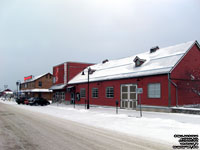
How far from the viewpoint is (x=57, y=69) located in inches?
1857

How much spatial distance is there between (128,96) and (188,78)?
6.94 meters

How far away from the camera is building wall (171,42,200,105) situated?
21047mm

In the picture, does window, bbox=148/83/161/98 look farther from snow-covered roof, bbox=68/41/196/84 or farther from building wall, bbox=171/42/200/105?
building wall, bbox=171/42/200/105

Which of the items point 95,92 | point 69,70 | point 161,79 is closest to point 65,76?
point 69,70

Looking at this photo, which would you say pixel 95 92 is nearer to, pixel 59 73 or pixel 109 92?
pixel 109 92

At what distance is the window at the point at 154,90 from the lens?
70.3 ft

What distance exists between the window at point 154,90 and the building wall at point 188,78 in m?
1.51

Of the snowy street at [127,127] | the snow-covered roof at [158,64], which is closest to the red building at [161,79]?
the snow-covered roof at [158,64]

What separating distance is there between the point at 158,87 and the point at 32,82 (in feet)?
186

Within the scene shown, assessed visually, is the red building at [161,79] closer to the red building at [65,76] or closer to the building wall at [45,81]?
the red building at [65,76]

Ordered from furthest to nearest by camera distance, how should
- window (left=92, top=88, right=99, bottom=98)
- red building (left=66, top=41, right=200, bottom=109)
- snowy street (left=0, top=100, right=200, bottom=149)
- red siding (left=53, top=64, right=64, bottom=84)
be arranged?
red siding (left=53, top=64, right=64, bottom=84) < window (left=92, top=88, right=99, bottom=98) < red building (left=66, top=41, right=200, bottom=109) < snowy street (left=0, top=100, right=200, bottom=149)

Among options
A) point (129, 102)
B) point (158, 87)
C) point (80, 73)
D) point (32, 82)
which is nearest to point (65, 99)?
point (80, 73)

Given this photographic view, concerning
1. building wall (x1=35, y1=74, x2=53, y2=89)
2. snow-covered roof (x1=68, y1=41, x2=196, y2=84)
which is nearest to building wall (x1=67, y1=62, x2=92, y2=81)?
snow-covered roof (x1=68, y1=41, x2=196, y2=84)

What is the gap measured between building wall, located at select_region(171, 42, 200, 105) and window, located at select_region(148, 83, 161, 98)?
151 cm
